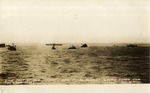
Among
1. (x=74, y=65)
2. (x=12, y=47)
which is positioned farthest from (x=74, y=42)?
(x=12, y=47)

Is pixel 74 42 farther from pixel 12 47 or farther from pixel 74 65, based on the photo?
pixel 12 47

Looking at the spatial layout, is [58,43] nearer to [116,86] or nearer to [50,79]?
[50,79]

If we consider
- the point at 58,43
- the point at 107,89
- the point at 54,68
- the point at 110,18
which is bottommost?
the point at 107,89

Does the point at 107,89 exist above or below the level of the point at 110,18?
below

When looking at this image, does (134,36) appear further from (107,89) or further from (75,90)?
(75,90)

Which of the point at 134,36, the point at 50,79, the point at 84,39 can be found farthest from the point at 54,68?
the point at 134,36

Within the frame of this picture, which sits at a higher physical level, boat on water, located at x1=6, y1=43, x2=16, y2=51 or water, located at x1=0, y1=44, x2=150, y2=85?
boat on water, located at x1=6, y1=43, x2=16, y2=51
